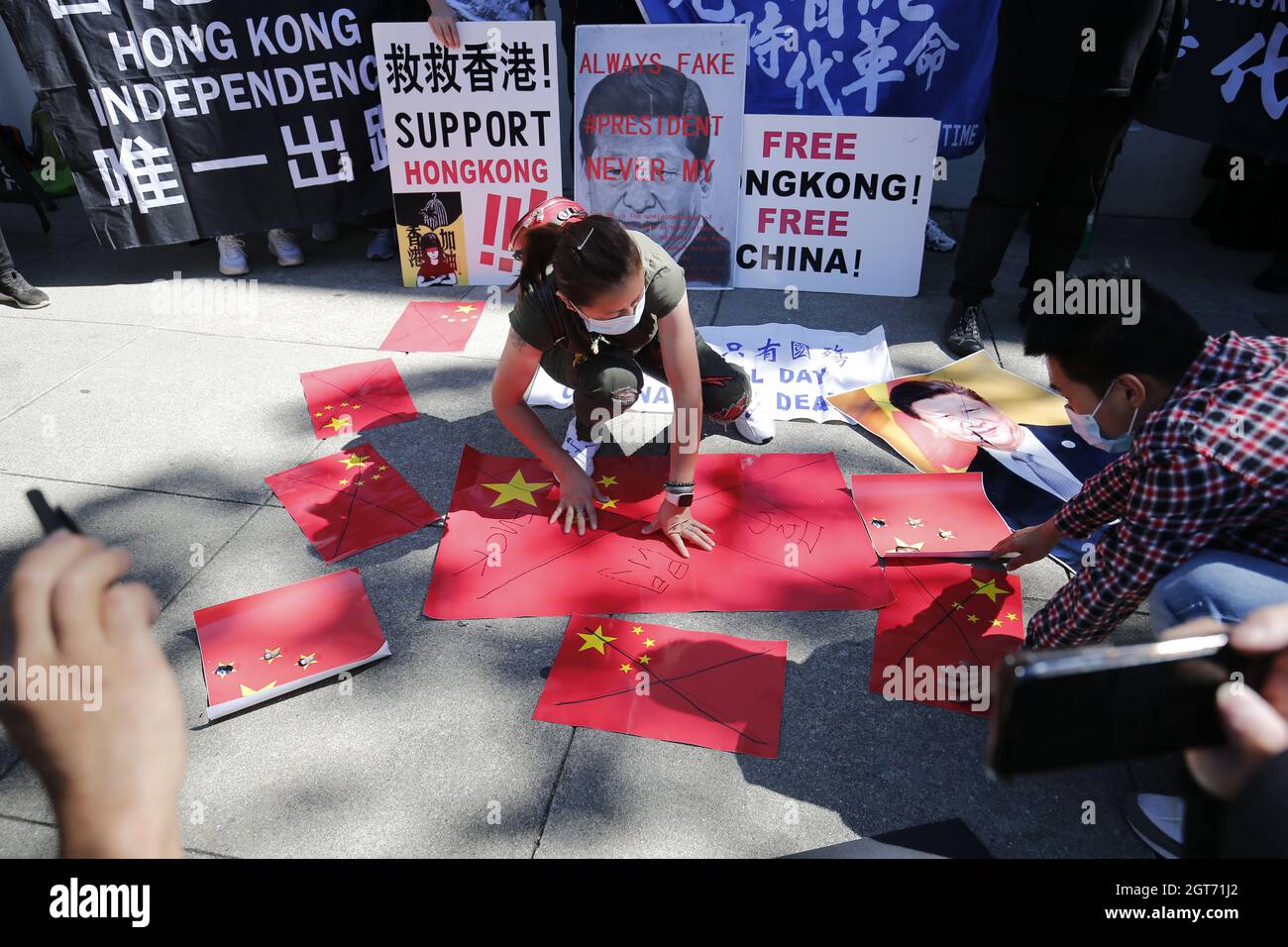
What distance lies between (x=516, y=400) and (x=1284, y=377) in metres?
1.73

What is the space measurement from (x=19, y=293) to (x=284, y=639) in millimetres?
2795

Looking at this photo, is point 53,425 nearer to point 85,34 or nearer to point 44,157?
point 85,34

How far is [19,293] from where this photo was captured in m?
3.69

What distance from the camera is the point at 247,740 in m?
1.81

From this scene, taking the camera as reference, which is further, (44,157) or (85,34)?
(44,157)

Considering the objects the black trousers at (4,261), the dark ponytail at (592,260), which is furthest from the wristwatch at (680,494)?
the black trousers at (4,261)

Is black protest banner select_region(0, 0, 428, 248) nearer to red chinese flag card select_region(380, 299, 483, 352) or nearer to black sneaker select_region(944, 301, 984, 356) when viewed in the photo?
red chinese flag card select_region(380, 299, 483, 352)

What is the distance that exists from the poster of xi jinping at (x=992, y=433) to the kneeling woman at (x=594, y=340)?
0.80 meters

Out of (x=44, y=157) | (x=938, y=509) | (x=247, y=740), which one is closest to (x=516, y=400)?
(x=247, y=740)

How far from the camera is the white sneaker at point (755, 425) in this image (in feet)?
9.15

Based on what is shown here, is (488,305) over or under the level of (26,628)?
under

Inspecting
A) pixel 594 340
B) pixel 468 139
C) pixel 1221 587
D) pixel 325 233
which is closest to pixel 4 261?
pixel 325 233

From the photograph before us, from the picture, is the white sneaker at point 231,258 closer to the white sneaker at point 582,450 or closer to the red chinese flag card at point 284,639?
the white sneaker at point 582,450

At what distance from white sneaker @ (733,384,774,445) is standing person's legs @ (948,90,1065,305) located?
109 cm
